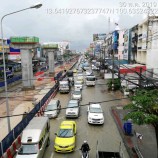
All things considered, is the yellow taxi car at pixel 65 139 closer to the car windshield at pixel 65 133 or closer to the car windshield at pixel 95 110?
the car windshield at pixel 65 133

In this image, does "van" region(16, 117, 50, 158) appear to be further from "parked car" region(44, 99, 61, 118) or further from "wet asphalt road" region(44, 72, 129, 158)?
"parked car" region(44, 99, 61, 118)

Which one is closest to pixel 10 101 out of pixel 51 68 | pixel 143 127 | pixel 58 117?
pixel 58 117

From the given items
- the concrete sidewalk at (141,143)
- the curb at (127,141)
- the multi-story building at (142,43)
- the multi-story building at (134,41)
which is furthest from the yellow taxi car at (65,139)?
the multi-story building at (134,41)

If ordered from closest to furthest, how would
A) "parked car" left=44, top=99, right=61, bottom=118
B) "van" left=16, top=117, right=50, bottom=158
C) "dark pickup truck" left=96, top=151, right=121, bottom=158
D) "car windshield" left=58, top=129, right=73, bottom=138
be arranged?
"dark pickup truck" left=96, top=151, right=121, bottom=158 < "van" left=16, top=117, right=50, bottom=158 < "car windshield" left=58, top=129, right=73, bottom=138 < "parked car" left=44, top=99, right=61, bottom=118

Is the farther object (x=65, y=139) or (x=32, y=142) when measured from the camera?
(x=65, y=139)

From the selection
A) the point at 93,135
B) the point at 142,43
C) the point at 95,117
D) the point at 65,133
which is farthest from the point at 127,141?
the point at 142,43

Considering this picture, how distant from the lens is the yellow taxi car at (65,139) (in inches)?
561

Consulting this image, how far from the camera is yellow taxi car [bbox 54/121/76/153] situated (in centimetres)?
1425

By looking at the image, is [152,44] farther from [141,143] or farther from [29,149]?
[29,149]

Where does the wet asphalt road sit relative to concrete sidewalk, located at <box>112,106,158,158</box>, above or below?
below

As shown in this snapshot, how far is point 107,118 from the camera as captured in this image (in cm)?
2205

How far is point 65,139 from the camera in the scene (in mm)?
14867

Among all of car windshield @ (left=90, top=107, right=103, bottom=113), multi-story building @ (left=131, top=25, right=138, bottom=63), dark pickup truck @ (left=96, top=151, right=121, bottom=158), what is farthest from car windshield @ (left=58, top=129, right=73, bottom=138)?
multi-story building @ (left=131, top=25, right=138, bottom=63)

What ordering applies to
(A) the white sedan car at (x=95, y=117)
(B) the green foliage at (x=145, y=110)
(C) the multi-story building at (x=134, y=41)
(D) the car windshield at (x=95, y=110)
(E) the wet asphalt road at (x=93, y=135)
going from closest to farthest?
(B) the green foliage at (x=145, y=110), (E) the wet asphalt road at (x=93, y=135), (A) the white sedan car at (x=95, y=117), (D) the car windshield at (x=95, y=110), (C) the multi-story building at (x=134, y=41)
